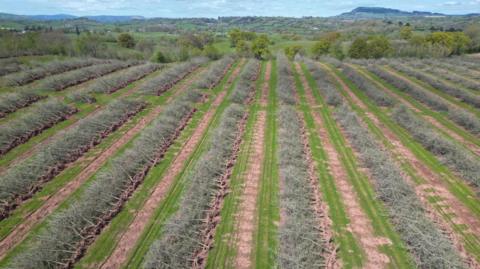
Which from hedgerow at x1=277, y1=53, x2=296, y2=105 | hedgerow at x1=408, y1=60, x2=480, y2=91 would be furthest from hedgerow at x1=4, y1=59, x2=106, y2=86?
hedgerow at x1=408, y1=60, x2=480, y2=91

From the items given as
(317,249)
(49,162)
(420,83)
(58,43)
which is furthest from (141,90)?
(58,43)

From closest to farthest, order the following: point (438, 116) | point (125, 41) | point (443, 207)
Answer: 1. point (443, 207)
2. point (438, 116)
3. point (125, 41)

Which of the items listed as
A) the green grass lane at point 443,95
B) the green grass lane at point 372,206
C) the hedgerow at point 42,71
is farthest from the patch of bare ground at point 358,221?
the hedgerow at point 42,71

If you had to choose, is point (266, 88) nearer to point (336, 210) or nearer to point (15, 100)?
point (336, 210)

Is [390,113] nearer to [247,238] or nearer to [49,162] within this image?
[247,238]

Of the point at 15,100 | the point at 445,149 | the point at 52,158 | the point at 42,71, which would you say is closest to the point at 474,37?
the point at 445,149

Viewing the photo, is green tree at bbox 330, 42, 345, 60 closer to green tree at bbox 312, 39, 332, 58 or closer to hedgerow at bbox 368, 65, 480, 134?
green tree at bbox 312, 39, 332, 58

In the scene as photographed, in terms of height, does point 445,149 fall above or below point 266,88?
below

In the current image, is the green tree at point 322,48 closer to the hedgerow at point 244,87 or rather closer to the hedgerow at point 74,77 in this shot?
the hedgerow at point 244,87

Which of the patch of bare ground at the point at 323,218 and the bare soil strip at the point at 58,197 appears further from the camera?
the bare soil strip at the point at 58,197
